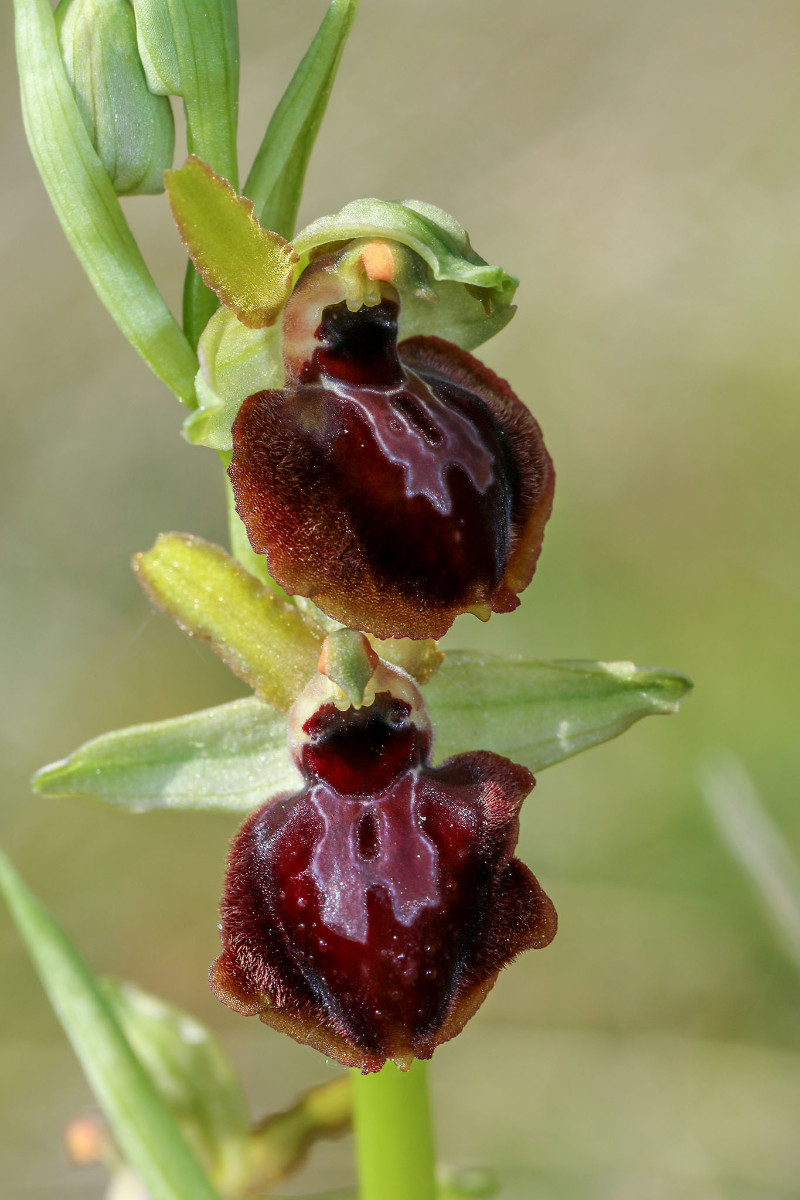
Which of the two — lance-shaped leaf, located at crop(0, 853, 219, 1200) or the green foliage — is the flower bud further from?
lance-shaped leaf, located at crop(0, 853, 219, 1200)

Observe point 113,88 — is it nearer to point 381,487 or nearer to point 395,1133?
point 381,487

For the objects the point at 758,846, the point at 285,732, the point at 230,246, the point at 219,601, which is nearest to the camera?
the point at 230,246

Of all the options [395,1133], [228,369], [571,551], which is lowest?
[395,1133]

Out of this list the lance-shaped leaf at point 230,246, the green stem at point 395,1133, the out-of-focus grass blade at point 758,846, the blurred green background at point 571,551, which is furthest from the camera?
the blurred green background at point 571,551

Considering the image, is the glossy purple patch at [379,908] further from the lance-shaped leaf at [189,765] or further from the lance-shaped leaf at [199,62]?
the lance-shaped leaf at [199,62]

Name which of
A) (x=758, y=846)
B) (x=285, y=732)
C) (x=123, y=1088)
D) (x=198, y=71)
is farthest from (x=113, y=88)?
(x=758, y=846)

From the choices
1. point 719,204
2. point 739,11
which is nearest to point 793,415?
point 719,204

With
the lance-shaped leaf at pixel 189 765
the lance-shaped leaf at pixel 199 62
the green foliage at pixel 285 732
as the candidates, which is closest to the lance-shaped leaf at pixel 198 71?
the lance-shaped leaf at pixel 199 62
